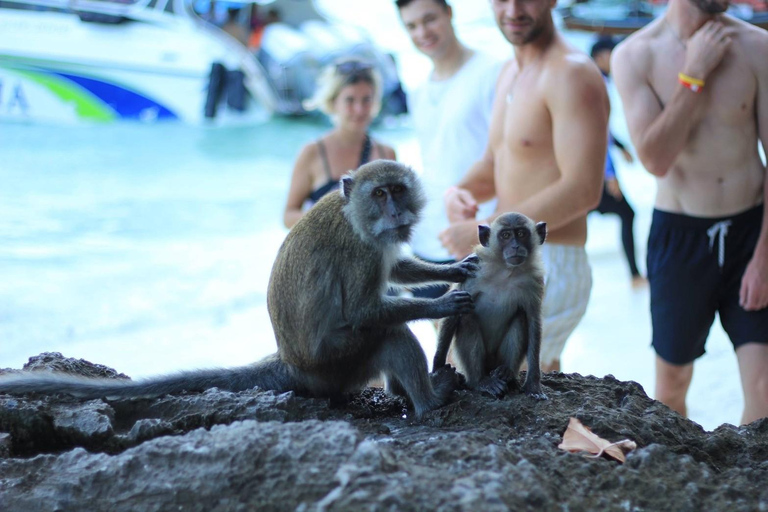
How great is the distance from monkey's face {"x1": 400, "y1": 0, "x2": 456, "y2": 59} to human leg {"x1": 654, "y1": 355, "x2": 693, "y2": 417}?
2.17m

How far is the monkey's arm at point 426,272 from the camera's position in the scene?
272 centimetres

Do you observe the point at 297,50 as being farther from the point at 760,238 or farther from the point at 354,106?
the point at 760,238

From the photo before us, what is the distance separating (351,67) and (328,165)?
705 mm

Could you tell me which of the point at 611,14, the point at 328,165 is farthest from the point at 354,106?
the point at 611,14

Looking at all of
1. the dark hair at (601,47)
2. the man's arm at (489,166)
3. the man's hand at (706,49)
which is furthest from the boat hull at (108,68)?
the man's hand at (706,49)

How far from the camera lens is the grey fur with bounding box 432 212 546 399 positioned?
2.65m

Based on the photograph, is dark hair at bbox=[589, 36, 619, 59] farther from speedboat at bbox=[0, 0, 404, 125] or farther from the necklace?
speedboat at bbox=[0, 0, 404, 125]

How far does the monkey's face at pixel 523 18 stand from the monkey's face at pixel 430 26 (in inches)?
36.9

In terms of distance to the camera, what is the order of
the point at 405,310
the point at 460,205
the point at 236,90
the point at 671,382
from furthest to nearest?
1. the point at 236,90
2. the point at 671,382
3. the point at 460,205
4. the point at 405,310

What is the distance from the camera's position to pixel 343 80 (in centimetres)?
510

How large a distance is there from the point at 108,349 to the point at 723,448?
273 inches

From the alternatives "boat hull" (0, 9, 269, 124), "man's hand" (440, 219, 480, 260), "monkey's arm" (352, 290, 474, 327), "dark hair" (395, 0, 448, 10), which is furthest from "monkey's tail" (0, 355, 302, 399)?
"boat hull" (0, 9, 269, 124)

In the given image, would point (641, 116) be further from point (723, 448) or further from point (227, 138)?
point (227, 138)

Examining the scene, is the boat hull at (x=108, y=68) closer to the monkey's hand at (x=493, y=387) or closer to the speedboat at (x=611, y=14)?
the speedboat at (x=611, y=14)
